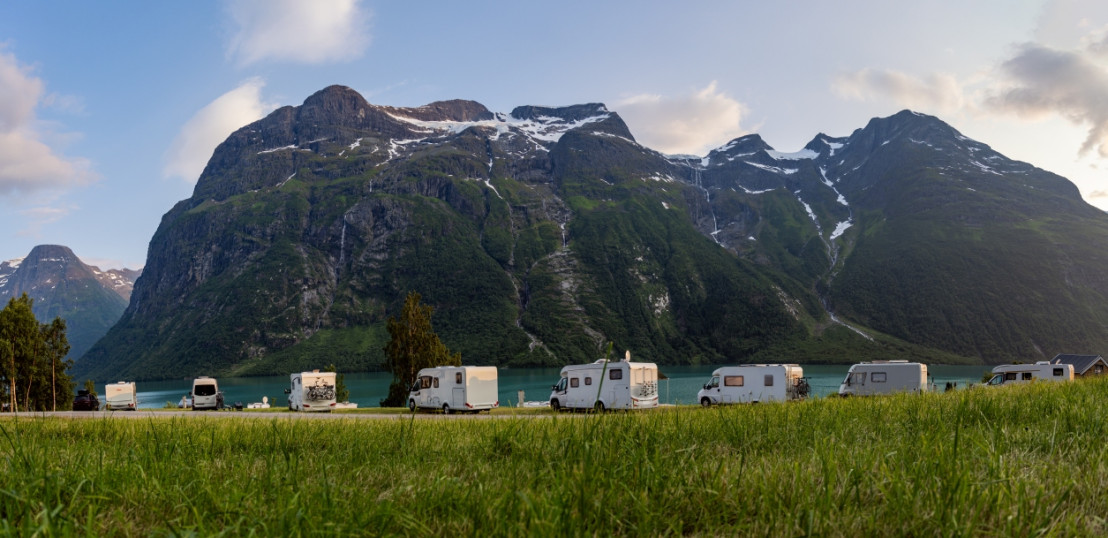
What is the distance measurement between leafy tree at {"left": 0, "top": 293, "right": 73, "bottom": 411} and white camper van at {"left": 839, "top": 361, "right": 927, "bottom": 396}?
5814 cm

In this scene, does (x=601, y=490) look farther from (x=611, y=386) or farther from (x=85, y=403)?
(x=85, y=403)

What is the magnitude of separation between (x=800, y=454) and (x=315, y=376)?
43.5 metres

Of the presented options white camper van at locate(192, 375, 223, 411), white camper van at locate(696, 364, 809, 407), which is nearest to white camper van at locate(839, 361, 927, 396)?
white camper van at locate(696, 364, 809, 407)

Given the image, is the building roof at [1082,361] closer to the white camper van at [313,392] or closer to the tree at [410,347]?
the tree at [410,347]

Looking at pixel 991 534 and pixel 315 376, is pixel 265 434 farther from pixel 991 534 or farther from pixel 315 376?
pixel 315 376

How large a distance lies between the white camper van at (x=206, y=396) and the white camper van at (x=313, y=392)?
34.8ft

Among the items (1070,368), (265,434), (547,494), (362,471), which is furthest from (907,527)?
(1070,368)

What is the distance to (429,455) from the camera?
14.9 feet

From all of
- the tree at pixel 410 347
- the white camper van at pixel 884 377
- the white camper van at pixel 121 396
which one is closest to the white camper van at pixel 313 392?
the tree at pixel 410 347

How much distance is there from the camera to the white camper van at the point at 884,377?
120ft

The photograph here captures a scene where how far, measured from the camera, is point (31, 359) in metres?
43.8

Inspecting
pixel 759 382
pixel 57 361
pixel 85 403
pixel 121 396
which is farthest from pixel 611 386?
pixel 57 361

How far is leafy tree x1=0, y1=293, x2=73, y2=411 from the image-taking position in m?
41.8

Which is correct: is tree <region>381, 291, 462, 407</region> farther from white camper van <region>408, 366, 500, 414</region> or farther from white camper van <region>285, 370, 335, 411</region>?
white camper van <region>408, 366, 500, 414</region>
